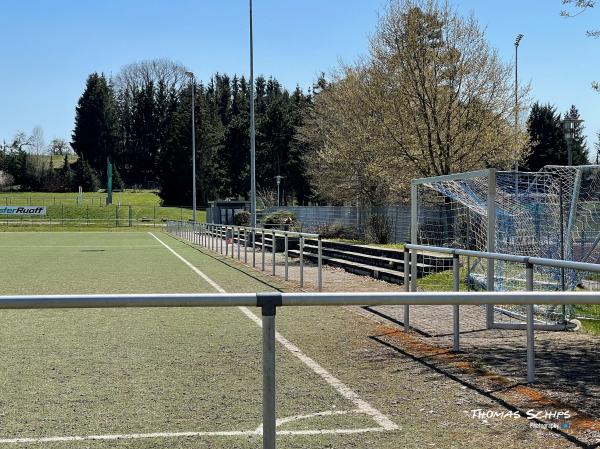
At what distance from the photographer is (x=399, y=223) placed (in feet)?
103

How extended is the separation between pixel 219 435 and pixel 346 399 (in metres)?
1.26

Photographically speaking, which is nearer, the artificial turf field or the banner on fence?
the artificial turf field

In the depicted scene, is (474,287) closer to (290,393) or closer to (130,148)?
(290,393)

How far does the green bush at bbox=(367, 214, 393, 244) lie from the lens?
102 ft

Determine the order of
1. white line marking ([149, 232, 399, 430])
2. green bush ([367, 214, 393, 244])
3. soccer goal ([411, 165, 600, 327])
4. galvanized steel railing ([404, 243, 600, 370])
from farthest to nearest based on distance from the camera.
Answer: green bush ([367, 214, 393, 244])
soccer goal ([411, 165, 600, 327])
galvanized steel railing ([404, 243, 600, 370])
white line marking ([149, 232, 399, 430])

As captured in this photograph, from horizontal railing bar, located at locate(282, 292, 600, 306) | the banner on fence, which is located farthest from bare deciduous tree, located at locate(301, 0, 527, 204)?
the banner on fence

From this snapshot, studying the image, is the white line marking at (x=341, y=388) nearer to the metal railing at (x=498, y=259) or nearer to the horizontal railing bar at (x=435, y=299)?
the metal railing at (x=498, y=259)

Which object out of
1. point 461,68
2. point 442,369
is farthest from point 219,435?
point 461,68

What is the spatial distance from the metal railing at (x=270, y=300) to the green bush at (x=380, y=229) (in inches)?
1067

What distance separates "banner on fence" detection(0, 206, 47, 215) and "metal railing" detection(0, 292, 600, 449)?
8249 centimetres

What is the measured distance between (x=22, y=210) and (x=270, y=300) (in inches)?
3274

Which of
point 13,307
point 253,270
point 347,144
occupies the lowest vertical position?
point 253,270

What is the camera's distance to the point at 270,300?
12.2 feet

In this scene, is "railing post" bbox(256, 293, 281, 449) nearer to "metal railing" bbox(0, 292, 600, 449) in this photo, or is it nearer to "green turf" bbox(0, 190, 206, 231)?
"metal railing" bbox(0, 292, 600, 449)
